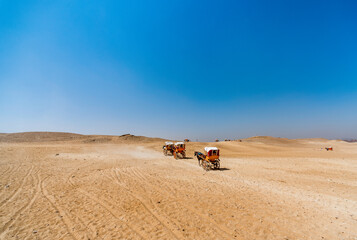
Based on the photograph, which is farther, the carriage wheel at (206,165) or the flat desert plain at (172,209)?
the carriage wheel at (206,165)

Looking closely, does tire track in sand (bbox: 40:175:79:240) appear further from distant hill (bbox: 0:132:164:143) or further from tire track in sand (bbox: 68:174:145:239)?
distant hill (bbox: 0:132:164:143)

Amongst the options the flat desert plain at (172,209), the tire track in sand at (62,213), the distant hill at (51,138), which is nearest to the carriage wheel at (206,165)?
the flat desert plain at (172,209)

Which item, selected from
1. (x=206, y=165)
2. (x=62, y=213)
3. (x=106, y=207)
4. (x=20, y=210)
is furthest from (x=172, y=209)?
(x=206, y=165)

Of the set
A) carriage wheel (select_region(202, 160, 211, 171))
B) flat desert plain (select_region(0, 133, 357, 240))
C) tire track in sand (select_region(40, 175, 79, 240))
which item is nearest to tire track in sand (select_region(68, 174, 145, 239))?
flat desert plain (select_region(0, 133, 357, 240))

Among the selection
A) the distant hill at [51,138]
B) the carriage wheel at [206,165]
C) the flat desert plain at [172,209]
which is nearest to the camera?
the flat desert plain at [172,209]

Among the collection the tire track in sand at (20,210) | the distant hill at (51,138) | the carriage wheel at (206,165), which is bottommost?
the tire track in sand at (20,210)

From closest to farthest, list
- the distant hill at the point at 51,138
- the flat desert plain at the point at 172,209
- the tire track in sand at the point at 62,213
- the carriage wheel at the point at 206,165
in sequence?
the tire track in sand at the point at 62,213 → the flat desert plain at the point at 172,209 → the carriage wheel at the point at 206,165 → the distant hill at the point at 51,138

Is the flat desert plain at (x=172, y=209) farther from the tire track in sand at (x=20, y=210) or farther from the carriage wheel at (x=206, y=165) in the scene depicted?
the carriage wheel at (x=206, y=165)

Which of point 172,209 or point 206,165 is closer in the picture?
point 172,209

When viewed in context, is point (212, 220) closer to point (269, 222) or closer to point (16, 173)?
point (269, 222)

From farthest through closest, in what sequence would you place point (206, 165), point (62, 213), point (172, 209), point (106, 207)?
1. point (206, 165)
2. point (106, 207)
3. point (172, 209)
4. point (62, 213)

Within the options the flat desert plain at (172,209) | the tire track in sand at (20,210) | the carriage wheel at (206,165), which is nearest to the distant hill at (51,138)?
the carriage wheel at (206,165)

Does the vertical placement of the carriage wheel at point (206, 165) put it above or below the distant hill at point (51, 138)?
below

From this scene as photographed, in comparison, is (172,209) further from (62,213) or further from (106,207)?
(62,213)
